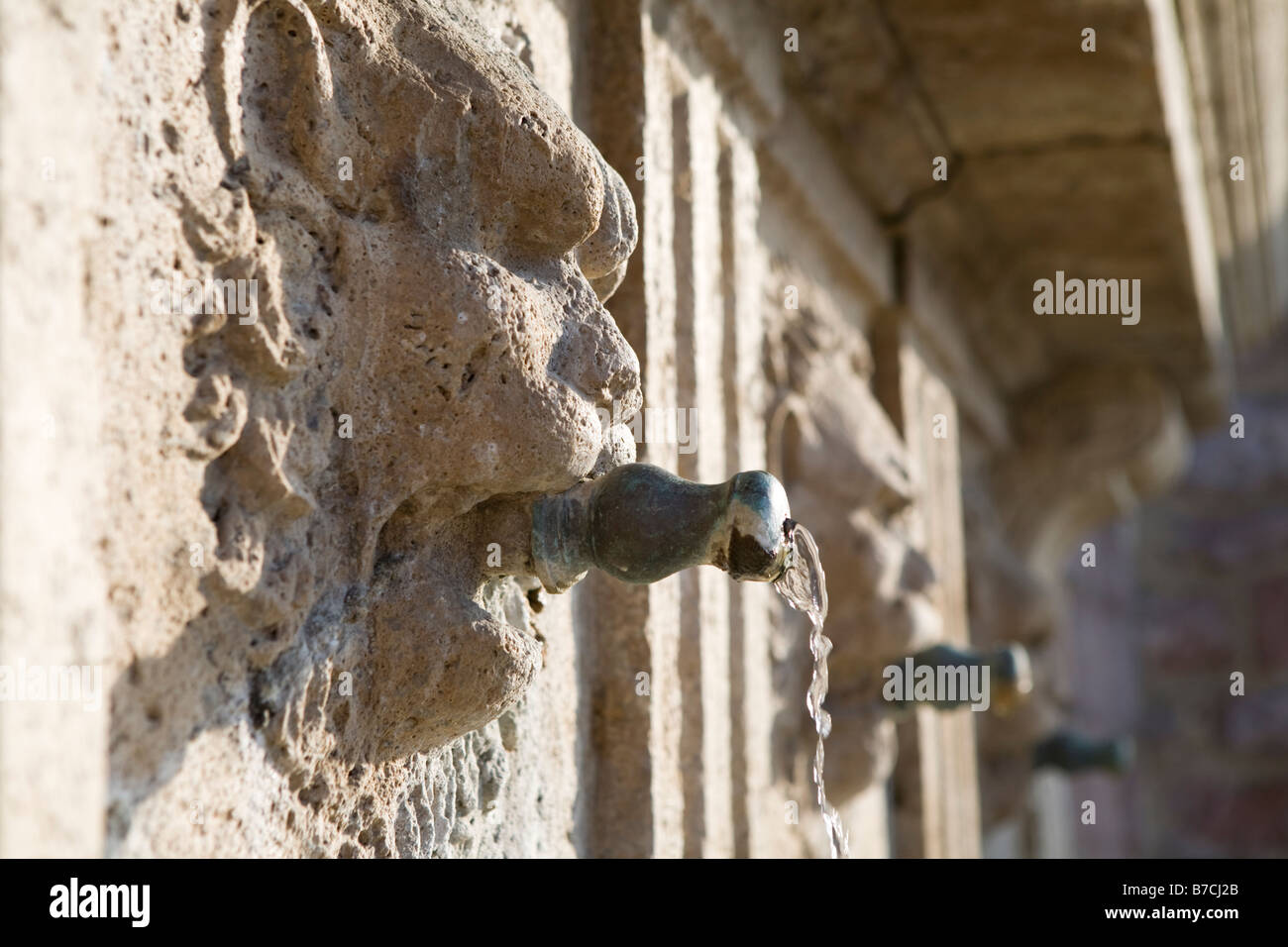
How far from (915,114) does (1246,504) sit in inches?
139

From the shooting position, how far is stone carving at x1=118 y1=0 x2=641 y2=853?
831 mm

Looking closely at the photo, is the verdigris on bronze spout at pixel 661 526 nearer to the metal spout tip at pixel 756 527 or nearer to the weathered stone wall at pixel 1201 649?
the metal spout tip at pixel 756 527

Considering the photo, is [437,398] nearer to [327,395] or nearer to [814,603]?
[327,395]

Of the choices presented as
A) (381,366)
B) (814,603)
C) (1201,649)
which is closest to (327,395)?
(381,366)

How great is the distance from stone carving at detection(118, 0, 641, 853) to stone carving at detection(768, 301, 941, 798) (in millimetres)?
817

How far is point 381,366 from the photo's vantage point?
92 centimetres

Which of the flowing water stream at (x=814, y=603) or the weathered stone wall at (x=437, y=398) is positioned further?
the flowing water stream at (x=814, y=603)

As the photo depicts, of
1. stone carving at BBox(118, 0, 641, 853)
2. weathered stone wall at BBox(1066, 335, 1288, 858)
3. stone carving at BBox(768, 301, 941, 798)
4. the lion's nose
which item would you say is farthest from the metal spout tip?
weathered stone wall at BBox(1066, 335, 1288, 858)

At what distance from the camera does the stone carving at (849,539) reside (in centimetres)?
183

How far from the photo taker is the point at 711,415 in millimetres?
1533

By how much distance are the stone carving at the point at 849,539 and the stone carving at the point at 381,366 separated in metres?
0.82

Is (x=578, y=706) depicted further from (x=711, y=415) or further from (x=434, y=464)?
(x=434, y=464)

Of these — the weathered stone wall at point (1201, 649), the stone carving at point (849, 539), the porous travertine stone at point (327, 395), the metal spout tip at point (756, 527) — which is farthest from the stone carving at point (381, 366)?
the weathered stone wall at point (1201, 649)

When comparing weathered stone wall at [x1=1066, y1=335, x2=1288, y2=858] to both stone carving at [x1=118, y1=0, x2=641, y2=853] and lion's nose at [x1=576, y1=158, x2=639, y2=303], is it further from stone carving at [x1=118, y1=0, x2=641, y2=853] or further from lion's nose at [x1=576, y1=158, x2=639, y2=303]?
stone carving at [x1=118, y1=0, x2=641, y2=853]
